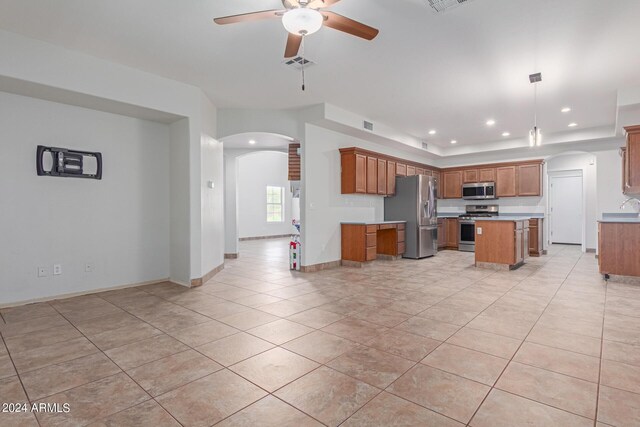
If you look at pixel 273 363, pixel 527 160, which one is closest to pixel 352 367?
pixel 273 363

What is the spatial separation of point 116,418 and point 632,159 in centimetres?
731

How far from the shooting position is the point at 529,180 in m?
8.47

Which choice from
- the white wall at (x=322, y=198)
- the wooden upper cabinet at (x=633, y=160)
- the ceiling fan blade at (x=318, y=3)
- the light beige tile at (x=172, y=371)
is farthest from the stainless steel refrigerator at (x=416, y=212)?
the light beige tile at (x=172, y=371)

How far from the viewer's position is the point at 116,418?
178 cm

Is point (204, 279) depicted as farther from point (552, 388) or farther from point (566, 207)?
point (566, 207)

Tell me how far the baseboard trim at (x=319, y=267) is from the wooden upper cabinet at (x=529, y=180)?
5.53m

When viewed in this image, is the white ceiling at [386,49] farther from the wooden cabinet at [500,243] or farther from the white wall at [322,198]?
the wooden cabinet at [500,243]

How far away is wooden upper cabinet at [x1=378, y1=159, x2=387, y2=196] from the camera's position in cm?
737

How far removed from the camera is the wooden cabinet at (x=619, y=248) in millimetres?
4953

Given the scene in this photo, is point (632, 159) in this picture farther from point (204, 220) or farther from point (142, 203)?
point (142, 203)

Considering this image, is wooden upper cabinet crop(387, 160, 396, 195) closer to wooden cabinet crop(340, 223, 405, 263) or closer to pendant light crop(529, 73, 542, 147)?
wooden cabinet crop(340, 223, 405, 263)

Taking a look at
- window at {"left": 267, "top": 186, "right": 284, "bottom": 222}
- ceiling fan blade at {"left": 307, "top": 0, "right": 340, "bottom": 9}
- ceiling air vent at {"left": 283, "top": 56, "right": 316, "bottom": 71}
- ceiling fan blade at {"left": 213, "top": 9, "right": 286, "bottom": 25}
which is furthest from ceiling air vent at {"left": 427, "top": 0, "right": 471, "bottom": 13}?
Result: window at {"left": 267, "top": 186, "right": 284, "bottom": 222}

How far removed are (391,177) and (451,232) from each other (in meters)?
2.86

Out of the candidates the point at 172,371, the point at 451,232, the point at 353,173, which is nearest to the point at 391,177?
the point at 353,173
